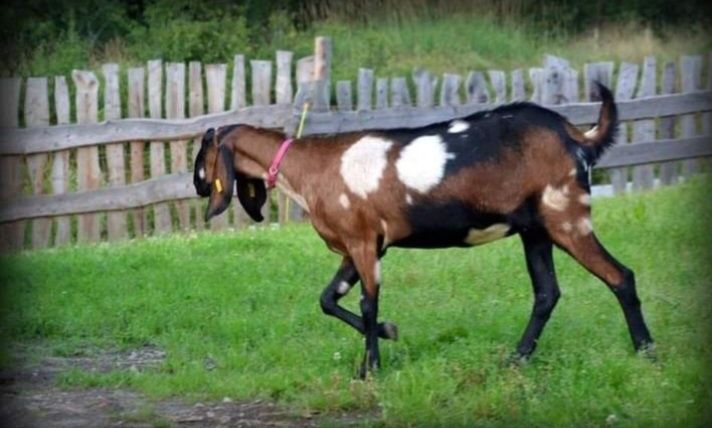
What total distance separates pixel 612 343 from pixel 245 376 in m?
2.32

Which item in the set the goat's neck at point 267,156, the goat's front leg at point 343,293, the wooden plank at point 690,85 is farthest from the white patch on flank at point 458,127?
the wooden plank at point 690,85

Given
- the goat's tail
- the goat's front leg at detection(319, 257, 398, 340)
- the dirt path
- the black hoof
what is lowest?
the dirt path

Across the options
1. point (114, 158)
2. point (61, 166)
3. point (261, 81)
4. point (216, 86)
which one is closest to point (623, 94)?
point (261, 81)

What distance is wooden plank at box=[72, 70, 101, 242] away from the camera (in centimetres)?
1482

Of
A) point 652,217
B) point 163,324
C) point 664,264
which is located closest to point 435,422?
point 163,324

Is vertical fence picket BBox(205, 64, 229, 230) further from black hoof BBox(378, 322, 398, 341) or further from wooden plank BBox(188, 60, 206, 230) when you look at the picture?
black hoof BBox(378, 322, 398, 341)

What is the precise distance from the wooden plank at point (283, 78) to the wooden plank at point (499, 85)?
2516mm

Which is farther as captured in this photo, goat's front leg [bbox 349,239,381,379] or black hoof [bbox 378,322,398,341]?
black hoof [bbox 378,322,398,341]

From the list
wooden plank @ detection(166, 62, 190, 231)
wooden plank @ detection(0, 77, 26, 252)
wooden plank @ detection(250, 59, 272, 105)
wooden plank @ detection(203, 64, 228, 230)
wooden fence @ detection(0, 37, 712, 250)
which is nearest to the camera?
wooden plank @ detection(0, 77, 26, 252)

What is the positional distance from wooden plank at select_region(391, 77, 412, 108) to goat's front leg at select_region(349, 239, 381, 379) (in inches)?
325

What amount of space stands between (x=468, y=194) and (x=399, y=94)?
852 cm

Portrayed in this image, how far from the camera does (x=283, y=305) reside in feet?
34.1

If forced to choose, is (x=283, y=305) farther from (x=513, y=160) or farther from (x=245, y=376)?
(x=513, y=160)

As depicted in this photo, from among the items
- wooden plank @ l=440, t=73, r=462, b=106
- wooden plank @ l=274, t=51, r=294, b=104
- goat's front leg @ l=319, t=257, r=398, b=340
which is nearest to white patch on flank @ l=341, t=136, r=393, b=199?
goat's front leg @ l=319, t=257, r=398, b=340
